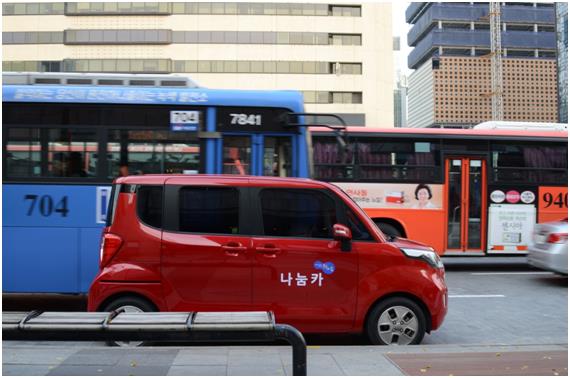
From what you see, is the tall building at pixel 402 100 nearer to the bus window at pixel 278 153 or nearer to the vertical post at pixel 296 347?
the bus window at pixel 278 153

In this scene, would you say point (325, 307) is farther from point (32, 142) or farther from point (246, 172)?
point (32, 142)

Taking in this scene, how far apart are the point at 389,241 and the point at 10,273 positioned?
5214 millimetres

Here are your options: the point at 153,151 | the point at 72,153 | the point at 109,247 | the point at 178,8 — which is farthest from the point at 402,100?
the point at 109,247

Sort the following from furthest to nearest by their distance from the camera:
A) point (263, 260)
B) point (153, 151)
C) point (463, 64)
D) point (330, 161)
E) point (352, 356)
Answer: point (463, 64) < point (330, 161) < point (153, 151) < point (263, 260) < point (352, 356)

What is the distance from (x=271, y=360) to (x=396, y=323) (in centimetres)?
167

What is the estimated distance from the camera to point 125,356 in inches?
211

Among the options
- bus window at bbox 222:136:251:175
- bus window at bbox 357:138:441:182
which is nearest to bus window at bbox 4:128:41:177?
bus window at bbox 222:136:251:175

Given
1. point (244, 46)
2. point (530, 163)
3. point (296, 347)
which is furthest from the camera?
point (244, 46)

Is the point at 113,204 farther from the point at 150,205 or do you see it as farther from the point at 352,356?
the point at 352,356

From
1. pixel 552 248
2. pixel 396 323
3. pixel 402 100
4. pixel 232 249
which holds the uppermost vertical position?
pixel 402 100

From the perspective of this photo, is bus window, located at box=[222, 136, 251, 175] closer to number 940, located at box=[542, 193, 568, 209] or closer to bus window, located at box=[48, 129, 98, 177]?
bus window, located at box=[48, 129, 98, 177]

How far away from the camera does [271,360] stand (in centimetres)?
534

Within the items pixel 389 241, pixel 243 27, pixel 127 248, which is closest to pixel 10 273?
pixel 127 248

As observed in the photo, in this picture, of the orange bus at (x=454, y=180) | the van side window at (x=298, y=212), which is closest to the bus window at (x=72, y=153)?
the van side window at (x=298, y=212)
